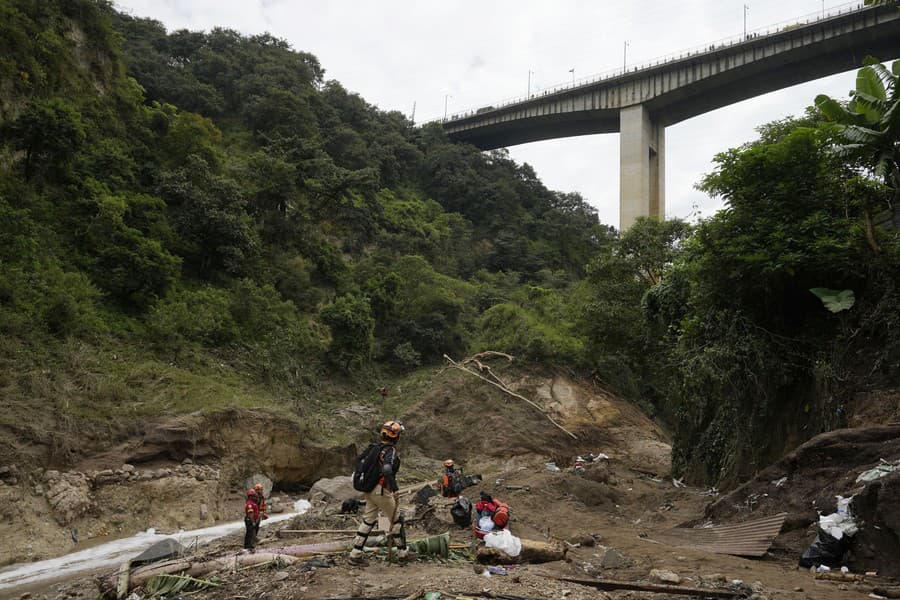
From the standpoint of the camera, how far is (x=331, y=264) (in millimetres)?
30391

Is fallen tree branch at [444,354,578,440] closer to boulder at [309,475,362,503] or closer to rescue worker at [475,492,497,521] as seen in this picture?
boulder at [309,475,362,503]

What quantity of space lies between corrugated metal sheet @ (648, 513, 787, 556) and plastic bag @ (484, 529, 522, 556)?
2983 millimetres

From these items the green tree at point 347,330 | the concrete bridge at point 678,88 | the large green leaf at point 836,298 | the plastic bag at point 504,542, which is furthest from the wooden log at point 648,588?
the concrete bridge at point 678,88

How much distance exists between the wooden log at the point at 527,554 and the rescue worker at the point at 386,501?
41.7 inches

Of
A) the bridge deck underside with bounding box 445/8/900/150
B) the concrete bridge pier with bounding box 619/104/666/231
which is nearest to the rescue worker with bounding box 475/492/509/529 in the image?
the concrete bridge pier with bounding box 619/104/666/231

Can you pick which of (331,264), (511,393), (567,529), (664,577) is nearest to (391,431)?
(664,577)

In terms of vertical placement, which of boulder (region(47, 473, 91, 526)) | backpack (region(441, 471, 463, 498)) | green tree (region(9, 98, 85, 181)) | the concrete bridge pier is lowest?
boulder (region(47, 473, 91, 526))

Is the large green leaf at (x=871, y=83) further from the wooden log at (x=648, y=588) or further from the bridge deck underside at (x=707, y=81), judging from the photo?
the bridge deck underside at (x=707, y=81)

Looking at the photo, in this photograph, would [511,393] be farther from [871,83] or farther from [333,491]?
[871,83]

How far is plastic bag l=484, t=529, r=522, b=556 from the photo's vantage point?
7458 mm

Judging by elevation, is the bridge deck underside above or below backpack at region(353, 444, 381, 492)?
above

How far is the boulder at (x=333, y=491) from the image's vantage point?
54.4 ft

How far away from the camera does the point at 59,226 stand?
778 inches

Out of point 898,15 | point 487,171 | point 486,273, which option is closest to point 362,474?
point 486,273
